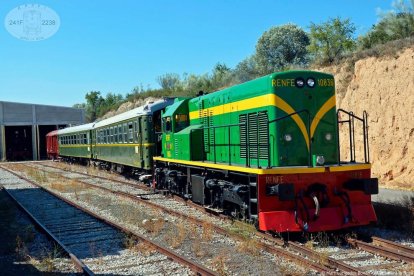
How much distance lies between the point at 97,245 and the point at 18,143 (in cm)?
5271

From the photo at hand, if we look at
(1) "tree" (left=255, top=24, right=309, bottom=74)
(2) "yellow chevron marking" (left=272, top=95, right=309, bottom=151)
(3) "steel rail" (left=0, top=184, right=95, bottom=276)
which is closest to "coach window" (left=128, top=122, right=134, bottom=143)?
(3) "steel rail" (left=0, top=184, right=95, bottom=276)

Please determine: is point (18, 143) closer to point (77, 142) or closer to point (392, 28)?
point (77, 142)

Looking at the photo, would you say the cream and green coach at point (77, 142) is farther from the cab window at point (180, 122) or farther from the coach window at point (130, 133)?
the cab window at point (180, 122)

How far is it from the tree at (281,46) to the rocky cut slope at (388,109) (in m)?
31.5

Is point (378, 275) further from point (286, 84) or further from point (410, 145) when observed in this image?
point (410, 145)

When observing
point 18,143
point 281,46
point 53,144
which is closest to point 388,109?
point 53,144

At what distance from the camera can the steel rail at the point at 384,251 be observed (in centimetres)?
641

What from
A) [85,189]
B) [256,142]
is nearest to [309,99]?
[256,142]

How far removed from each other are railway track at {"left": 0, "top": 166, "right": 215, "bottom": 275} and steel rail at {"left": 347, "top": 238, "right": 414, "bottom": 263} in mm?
2694

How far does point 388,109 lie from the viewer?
15.5m

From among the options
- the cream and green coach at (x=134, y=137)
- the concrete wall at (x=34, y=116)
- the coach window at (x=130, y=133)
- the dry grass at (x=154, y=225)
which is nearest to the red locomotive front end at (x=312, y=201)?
the dry grass at (x=154, y=225)

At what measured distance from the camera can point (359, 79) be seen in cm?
1755

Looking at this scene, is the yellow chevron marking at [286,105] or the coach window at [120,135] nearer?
the yellow chevron marking at [286,105]

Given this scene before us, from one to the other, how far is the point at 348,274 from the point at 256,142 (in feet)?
12.2
